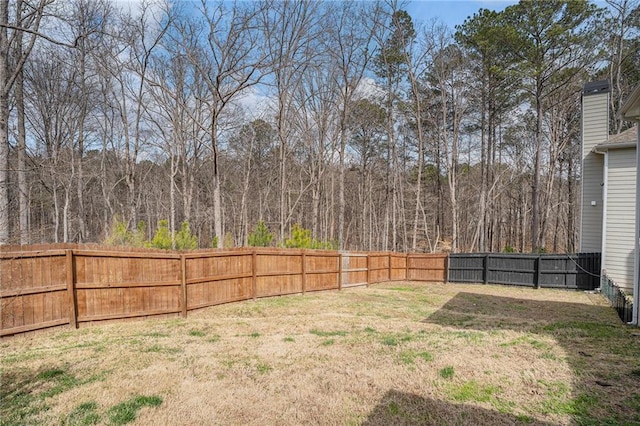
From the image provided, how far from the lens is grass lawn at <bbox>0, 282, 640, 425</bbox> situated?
3164mm

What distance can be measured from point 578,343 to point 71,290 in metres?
8.00

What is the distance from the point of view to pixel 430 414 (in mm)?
3160

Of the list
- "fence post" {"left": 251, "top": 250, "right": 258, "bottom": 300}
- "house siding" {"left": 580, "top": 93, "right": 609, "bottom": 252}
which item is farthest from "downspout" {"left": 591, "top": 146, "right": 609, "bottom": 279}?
"fence post" {"left": 251, "top": 250, "right": 258, "bottom": 300}

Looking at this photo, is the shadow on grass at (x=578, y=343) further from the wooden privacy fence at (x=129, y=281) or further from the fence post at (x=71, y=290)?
the fence post at (x=71, y=290)

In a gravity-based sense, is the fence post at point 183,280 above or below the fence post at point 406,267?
above

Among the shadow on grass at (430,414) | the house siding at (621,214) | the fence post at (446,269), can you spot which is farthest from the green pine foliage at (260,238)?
the house siding at (621,214)

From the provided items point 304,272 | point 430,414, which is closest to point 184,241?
point 304,272

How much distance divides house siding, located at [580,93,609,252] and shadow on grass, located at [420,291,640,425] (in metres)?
3.61

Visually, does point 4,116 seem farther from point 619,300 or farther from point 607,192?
point 607,192

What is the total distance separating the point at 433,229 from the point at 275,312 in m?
23.3

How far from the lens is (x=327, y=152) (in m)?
19.3

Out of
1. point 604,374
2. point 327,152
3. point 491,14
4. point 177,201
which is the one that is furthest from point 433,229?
point 604,374

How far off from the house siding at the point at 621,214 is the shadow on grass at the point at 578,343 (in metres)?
2.41

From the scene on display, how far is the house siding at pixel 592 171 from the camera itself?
11.3 metres
